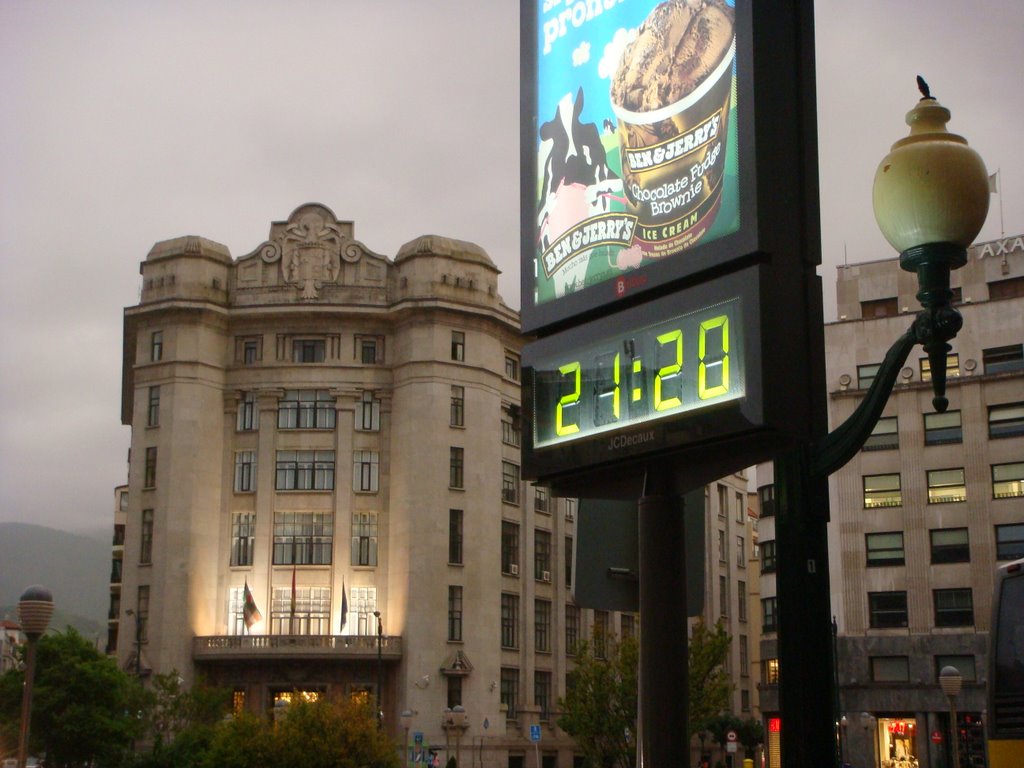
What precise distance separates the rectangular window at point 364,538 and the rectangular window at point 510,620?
8.75 metres

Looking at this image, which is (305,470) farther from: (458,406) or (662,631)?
(662,631)

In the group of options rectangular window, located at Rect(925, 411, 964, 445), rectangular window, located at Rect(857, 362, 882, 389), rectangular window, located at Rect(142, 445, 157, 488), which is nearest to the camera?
rectangular window, located at Rect(925, 411, 964, 445)

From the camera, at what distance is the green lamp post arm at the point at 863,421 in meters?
8.32

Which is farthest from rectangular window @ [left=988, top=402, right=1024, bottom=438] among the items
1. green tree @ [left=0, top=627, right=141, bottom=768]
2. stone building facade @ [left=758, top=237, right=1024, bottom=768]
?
green tree @ [left=0, top=627, right=141, bottom=768]

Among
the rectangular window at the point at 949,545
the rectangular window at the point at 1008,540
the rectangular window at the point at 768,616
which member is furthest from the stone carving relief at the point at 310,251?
the rectangular window at the point at 1008,540

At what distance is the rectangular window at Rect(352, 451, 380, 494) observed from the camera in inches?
3206

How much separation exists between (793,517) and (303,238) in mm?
76655

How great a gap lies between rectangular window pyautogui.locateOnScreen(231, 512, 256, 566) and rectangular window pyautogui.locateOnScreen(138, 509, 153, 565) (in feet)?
15.6

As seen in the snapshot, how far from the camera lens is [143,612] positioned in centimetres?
7881

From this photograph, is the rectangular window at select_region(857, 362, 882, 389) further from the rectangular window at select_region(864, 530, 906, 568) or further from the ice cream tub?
the ice cream tub

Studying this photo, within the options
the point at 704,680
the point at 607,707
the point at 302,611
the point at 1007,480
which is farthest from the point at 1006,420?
the point at 302,611

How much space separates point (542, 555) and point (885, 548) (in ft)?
89.0

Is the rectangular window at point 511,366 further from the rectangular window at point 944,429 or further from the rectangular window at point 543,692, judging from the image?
the rectangular window at point 944,429

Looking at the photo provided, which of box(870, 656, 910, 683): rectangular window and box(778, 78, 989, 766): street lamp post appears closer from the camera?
box(778, 78, 989, 766): street lamp post
